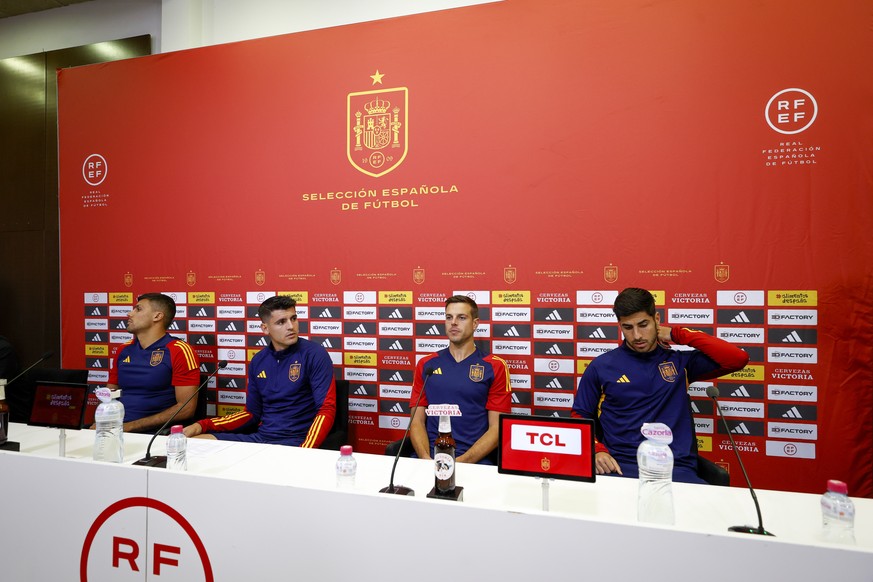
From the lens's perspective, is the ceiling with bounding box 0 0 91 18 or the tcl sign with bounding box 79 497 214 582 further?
the ceiling with bounding box 0 0 91 18

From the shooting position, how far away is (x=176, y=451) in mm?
1325

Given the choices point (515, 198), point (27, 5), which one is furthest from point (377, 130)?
point (27, 5)

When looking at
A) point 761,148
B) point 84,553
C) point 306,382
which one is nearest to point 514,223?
point 761,148

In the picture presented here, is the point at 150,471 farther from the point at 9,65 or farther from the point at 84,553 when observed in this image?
the point at 9,65

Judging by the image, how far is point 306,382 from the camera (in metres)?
2.31


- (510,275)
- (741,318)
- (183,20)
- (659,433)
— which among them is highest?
(183,20)

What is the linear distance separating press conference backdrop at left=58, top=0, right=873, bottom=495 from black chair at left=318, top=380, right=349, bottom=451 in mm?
343

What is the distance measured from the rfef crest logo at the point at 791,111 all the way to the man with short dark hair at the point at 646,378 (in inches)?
41.7

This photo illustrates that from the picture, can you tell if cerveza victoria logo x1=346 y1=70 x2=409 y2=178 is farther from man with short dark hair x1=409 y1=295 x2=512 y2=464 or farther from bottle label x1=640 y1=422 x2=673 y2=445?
bottle label x1=640 y1=422 x2=673 y2=445

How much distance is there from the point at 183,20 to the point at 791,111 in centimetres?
369

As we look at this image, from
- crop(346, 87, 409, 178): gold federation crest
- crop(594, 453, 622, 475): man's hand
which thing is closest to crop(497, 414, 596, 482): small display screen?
crop(594, 453, 622, 475): man's hand

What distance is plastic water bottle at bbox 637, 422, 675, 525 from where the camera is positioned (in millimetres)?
1037

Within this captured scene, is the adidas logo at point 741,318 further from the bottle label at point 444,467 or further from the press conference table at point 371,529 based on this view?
the bottle label at point 444,467

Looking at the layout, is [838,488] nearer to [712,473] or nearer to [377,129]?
[712,473]
